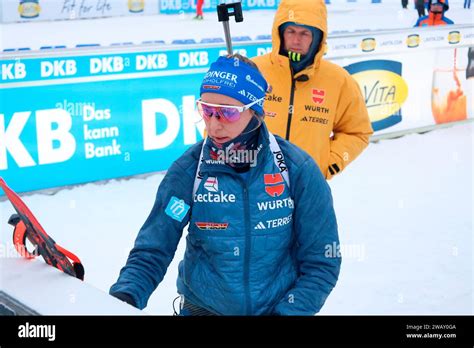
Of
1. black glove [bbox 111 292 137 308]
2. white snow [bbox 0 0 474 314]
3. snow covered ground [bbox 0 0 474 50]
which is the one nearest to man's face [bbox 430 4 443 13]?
snow covered ground [bbox 0 0 474 50]

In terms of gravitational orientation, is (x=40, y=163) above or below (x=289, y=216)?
below

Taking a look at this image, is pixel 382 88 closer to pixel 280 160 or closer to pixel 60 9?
pixel 280 160

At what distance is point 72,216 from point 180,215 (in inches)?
165

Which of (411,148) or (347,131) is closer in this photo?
(347,131)

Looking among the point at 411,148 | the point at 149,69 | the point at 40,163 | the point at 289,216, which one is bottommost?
the point at 411,148

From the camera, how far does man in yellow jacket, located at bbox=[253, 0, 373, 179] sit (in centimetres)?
373

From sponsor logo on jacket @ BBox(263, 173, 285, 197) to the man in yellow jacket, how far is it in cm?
162

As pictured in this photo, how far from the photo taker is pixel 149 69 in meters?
7.31

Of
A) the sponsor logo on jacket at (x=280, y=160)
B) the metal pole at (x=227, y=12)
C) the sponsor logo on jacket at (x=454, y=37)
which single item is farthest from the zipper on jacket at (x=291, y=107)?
the sponsor logo on jacket at (x=454, y=37)

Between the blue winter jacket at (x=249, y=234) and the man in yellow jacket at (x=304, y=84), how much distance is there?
157 cm

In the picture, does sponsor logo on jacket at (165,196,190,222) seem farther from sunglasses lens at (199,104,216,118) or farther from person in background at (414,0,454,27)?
person in background at (414,0,454,27)
